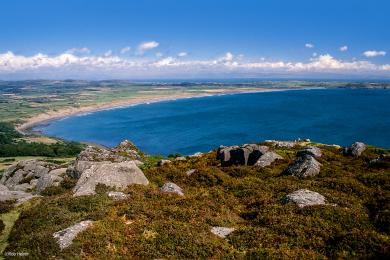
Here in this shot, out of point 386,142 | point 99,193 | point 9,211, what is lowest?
point 386,142

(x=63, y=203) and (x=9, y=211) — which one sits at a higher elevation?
(x=63, y=203)

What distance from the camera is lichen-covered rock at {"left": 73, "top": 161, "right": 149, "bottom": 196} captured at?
2702 cm

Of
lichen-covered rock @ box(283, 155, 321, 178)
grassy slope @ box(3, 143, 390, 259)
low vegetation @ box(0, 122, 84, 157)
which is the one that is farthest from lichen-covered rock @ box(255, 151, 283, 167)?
low vegetation @ box(0, 122, 84, 157)

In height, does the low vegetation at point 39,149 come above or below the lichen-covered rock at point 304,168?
below

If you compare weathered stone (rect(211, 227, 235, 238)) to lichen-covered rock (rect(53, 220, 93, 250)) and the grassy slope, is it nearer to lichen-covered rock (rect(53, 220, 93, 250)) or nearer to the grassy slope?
the grassy slope

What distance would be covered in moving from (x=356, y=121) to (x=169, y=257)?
191175mm

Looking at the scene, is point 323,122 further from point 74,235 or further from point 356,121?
point 74,235

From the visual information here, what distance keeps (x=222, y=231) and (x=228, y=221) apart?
1630 millimetres

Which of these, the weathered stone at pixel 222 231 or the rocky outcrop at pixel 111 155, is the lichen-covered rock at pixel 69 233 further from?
the rocky outcrop at pixel 111 155

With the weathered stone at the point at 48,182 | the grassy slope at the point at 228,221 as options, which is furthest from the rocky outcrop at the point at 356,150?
the weathered stone at the point at 48,182

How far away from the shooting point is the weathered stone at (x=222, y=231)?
722 inches

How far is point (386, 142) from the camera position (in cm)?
13925

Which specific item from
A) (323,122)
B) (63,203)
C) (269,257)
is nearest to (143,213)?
(63,203)

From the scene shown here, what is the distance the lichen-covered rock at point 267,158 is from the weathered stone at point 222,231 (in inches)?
623
